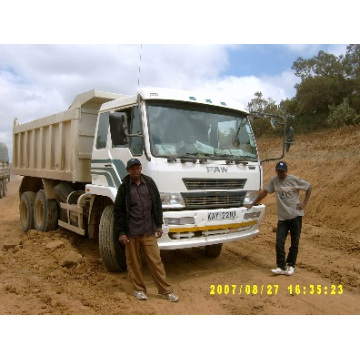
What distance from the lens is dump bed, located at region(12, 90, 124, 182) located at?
6645 mm

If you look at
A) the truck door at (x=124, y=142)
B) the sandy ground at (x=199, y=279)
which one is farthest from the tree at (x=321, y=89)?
the truck door at (x=124, y=142)

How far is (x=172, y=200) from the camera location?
4.87m

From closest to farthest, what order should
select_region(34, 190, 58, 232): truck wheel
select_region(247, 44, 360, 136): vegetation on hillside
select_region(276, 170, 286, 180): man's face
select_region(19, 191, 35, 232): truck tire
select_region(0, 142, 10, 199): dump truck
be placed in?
Answer: 1. select_region(276, 170, 286, 180): man's face
2. select_region(34, 190, 58, 232): truck wheel
3. select_region(19, 191, 35, 232): truck tire
4. select_region(247, 44, 360, 136): vegetation on hillside
5. select_region(0, 142, 10, 199): dump truck

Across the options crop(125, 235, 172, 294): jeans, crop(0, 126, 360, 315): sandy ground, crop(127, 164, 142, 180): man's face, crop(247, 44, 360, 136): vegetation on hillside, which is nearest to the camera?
crop(0, 126, 360, 315): sandy ground

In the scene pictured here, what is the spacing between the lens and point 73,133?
6676 mm

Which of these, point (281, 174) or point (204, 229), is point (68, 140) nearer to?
point (204, 229)

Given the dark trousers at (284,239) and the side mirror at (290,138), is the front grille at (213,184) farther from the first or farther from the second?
the side mirror at (290,138)

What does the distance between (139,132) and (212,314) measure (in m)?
2.40

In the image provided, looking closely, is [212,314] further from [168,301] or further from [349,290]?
[349,290]

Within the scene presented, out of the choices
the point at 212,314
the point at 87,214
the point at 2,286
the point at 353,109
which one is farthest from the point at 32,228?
the point at 353,109

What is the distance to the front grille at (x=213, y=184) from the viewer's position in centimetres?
498

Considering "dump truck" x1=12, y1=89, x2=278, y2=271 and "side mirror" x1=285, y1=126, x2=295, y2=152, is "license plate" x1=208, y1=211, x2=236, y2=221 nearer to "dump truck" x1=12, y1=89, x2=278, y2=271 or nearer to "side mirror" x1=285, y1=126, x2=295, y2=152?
"dump truck" x1=12, y1=89, x2=278, y2=271

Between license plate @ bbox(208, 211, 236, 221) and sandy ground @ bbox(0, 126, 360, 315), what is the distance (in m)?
0.90

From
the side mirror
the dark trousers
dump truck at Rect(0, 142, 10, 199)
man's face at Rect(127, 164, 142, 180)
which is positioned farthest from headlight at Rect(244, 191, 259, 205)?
dump truck at Rect(0, 142, 10, 199)
